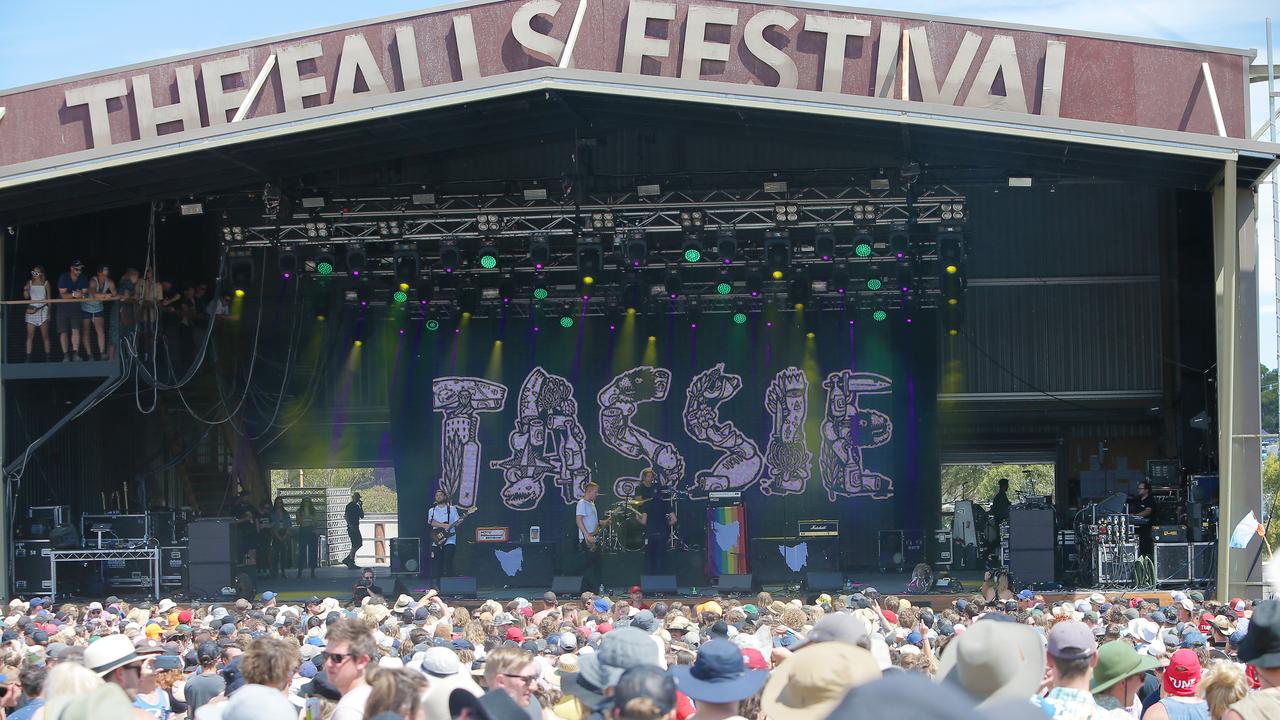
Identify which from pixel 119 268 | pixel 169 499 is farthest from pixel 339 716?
pixel 169 499

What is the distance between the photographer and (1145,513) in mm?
18969

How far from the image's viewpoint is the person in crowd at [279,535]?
2272cm

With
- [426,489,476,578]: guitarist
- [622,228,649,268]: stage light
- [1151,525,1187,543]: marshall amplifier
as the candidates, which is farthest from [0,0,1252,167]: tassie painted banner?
[426,489,476,578]: guitarist

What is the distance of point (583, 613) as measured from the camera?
10.8 m

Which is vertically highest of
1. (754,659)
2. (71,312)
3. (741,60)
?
(741,60)

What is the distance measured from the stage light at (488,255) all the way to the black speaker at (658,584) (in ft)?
15.5

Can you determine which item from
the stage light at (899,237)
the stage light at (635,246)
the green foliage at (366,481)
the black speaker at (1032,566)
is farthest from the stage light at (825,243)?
the green foliage at (366,481)

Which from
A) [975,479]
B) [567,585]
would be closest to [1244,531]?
[567,585]

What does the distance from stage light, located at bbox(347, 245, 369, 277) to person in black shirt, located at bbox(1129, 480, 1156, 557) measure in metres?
11.0

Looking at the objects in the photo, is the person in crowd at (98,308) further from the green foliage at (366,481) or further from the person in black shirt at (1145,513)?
the green foliage at (366,481)

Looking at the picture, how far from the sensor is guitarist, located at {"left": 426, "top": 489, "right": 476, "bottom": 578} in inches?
813

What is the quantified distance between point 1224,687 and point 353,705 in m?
2.90

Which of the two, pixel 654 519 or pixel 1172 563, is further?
pixel 654 519

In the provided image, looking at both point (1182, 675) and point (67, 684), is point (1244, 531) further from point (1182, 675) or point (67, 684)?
point (67, 684)
